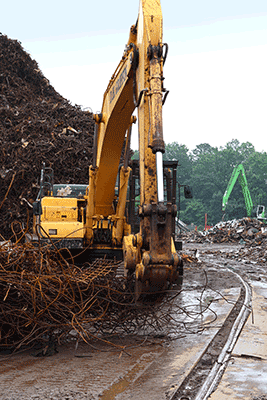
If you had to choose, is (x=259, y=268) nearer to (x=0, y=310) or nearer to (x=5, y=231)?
(x=5, y=231)

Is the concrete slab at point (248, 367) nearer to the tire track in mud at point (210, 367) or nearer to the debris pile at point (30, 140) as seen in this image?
the tire track in mud at point (210, 367)

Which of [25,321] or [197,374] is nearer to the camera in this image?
[197,374]

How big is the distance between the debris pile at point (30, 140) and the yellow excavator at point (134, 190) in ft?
17.3

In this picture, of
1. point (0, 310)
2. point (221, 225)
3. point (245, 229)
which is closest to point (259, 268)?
point (0, 310)

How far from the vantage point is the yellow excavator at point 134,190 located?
4242mm

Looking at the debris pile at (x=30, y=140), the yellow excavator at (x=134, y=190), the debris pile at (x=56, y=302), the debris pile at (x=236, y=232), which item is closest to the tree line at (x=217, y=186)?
the debris pile at (x=236, y=232)

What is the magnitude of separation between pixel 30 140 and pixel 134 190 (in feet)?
24.4

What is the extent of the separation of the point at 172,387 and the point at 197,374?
0.42m

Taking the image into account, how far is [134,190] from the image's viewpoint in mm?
9016

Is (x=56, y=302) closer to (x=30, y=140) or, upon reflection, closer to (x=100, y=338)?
(x=100, y=338)

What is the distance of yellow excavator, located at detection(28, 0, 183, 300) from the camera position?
4.24 meters

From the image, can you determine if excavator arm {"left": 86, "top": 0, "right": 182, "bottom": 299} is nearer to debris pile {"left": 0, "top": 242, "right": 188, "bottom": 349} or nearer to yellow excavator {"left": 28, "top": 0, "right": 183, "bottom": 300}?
yellow excavator {"left": 28, "top": 0, "right": 183, "bottom": 300}

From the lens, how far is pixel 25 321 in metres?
4.23

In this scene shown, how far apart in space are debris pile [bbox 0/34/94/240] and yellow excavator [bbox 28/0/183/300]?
527 centimetres
